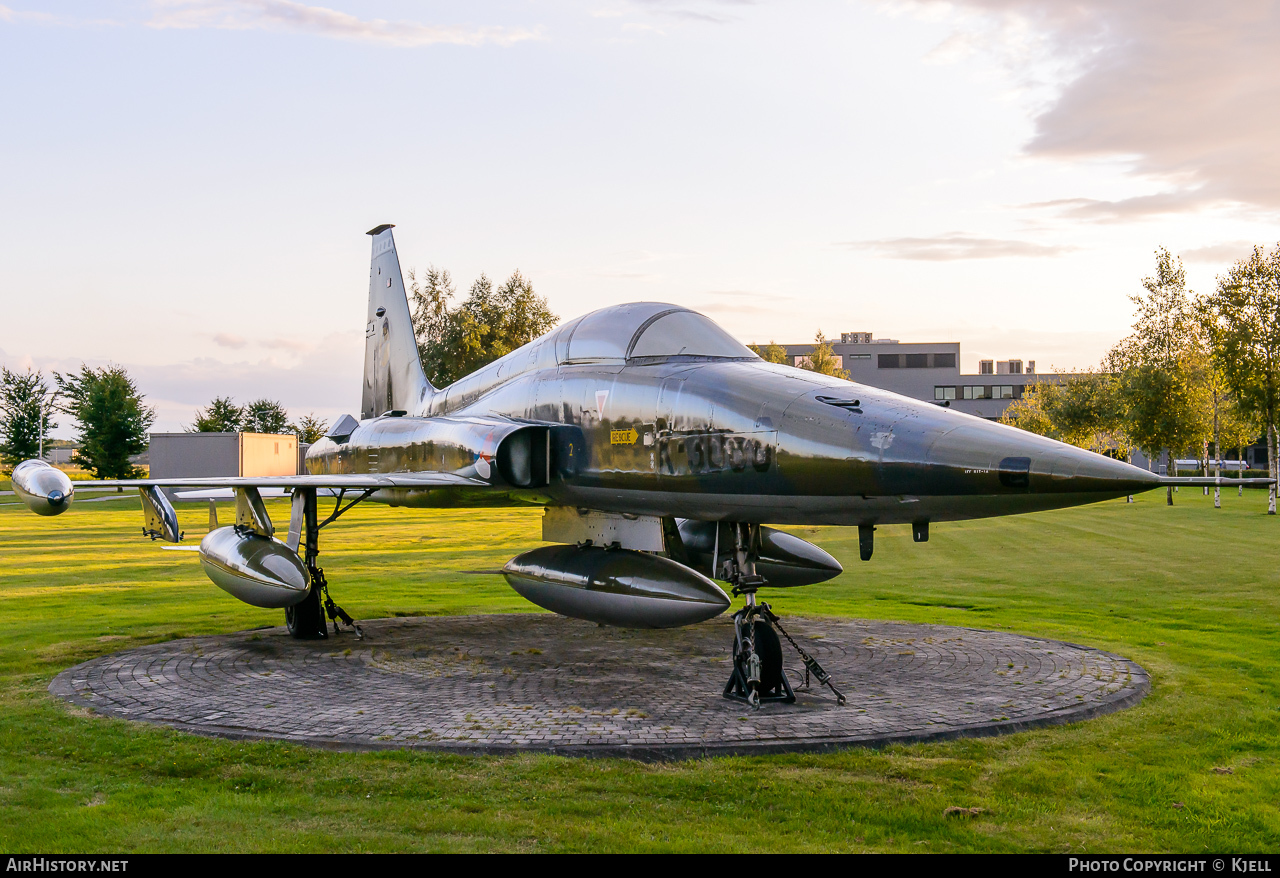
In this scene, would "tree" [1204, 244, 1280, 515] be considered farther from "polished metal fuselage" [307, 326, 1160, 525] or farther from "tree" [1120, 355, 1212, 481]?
"polished metal fuselage" [307, 326, 1160, 525]

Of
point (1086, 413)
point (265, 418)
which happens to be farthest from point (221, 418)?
point (1086, 413)

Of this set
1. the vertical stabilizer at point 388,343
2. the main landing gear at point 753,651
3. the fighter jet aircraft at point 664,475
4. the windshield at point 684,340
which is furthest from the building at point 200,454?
the main landing gear at point 753,651

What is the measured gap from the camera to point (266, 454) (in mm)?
53656

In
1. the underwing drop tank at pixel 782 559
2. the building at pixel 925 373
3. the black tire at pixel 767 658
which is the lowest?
the black tire at pixel 767 658

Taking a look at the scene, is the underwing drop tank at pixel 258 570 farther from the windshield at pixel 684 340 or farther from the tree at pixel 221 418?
the tree at pixel 221 418

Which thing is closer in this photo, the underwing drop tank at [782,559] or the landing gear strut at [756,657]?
the landing gear strut at [756,657]

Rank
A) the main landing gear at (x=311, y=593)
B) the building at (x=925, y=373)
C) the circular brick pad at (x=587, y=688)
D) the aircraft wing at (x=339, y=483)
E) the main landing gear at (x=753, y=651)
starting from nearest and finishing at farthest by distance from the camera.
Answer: the circular brick pad at (x=587, y=688) < the main landing gear at (x=753, y=651) < the aircraft wing at (x=339, y=483) < the main landing gear at (x=311, y=593) < the building at (x=925, y=373)

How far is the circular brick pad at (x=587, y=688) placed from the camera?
24.0 ft

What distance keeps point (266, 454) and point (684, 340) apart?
4928 cm

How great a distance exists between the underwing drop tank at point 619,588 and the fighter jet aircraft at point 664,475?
2 centimetres

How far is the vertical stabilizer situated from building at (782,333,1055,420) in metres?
85.3

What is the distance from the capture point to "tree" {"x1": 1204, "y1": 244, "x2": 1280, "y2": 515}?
120ft

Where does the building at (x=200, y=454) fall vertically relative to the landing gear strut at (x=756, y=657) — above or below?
→ above

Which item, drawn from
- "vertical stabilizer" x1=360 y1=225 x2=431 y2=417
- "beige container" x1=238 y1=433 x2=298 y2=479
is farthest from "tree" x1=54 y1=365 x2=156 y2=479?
"vertical stabilizer" x1=360 y1=225 x2=431 y2=417
